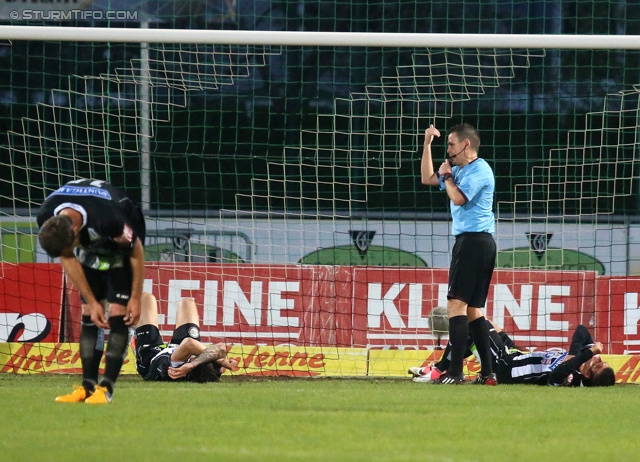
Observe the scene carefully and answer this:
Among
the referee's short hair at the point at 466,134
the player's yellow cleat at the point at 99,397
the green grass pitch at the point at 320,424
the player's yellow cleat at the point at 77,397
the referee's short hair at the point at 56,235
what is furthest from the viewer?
the referee's short hair at the point at 466,134

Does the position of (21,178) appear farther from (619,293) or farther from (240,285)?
(619,293)

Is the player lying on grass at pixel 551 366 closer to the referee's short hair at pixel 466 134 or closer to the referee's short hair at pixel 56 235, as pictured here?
the referee's short hair at pixel 466 134

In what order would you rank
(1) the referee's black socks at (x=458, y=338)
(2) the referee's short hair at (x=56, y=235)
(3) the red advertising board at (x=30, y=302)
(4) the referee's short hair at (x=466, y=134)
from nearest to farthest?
(2) the referee's short hair at (x=56, y=235) → (1) the referee's black socks at (x=458, y=338) → (4) the referee's short hair at (x=466, y=134) → (3) the red advertising board at (x=30, y=302)

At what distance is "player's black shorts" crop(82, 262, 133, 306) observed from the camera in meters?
7.09

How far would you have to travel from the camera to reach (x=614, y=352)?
11750 millimetres

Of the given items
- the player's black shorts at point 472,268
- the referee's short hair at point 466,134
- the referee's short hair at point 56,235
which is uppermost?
the referee's short hair at point 466,134

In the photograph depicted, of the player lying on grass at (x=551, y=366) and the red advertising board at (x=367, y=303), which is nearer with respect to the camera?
the player lying on grass at (x=551, y=366)

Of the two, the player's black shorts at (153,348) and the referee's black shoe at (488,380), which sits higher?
the player's black shorts at (153,348)

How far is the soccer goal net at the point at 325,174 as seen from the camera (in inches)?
451

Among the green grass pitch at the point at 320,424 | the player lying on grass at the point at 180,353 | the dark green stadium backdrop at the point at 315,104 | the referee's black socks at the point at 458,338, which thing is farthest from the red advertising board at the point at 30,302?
the referee's black socks at the point at 458,338

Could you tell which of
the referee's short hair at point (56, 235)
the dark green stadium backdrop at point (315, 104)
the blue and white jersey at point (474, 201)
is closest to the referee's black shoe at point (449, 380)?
the blue and white jersey at point (474, 201)

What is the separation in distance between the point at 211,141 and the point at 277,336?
209 inches

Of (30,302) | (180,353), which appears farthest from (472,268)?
(30,302)

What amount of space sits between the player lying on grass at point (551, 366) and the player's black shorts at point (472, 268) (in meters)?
0.70
